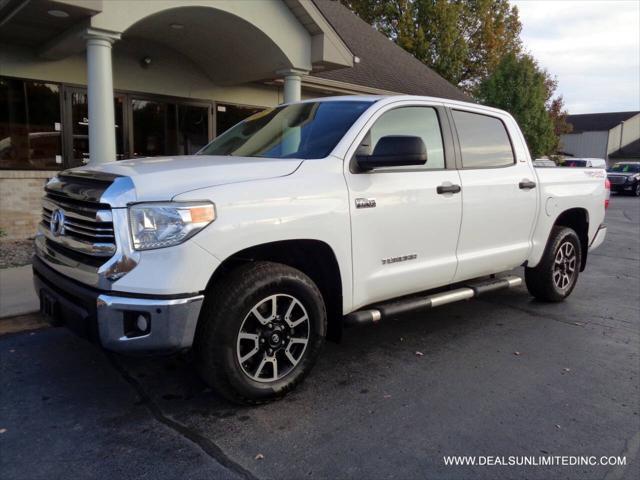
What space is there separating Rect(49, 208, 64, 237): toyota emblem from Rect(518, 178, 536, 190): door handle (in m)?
3.86

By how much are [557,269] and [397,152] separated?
3.17 m

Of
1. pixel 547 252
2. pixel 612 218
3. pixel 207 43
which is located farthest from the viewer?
pixel 612 218

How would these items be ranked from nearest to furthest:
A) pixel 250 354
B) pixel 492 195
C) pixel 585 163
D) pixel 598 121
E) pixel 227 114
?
pixel 250 354 → pixel 492 195 → pixel 227 114 → pixel 585 163 → pixel 598 121

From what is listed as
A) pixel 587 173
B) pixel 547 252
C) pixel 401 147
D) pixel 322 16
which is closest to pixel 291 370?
pixel 401 147

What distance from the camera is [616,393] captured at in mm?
3717

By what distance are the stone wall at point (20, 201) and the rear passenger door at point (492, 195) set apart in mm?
7779

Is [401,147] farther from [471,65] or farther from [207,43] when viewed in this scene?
[471,65]

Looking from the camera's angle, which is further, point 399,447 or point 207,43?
point 207,43

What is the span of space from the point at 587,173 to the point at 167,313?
5056 millimetres

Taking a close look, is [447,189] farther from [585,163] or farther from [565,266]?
Answer: [585,163]

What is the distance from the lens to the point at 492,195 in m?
4.63

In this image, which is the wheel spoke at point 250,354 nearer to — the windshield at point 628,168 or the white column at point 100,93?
the white column at point 100,93

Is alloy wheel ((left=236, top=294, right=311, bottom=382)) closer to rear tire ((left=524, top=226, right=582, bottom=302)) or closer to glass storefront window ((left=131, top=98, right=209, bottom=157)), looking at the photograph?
rear tire ((left=524, top=226, right=582, bottom=302))

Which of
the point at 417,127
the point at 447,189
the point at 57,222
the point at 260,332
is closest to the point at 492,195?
the point at 447,189
